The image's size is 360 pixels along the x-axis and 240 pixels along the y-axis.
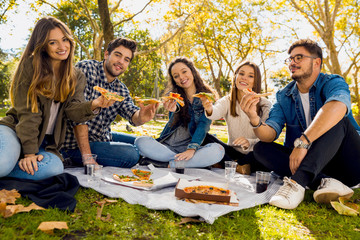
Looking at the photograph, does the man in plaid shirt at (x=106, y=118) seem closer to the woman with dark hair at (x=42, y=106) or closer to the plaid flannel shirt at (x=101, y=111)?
the plaid flannel shirt at (x=101, y=111)

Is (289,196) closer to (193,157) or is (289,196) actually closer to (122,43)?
(193,157)

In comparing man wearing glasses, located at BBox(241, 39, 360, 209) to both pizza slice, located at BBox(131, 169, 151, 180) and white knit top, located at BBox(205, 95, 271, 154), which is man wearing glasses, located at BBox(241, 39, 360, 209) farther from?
pizza slice, located at BBox(131, 169, 151, 180)

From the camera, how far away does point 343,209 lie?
114 inches

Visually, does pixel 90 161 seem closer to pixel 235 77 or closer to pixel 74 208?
pixel 74 208

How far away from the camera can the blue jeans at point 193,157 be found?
4438 millimetres

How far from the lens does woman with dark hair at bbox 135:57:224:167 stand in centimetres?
443

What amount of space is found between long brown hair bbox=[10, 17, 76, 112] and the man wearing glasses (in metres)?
2.20

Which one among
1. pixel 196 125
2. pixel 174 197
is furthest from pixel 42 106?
pixel 196 125

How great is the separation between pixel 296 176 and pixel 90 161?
96.9 inches

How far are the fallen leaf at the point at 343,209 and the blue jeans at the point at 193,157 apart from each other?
6.18 feet

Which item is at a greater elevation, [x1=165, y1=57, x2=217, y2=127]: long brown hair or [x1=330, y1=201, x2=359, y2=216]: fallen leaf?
[x1=165, y1=57, x2=217, y2=127]: long brown hair

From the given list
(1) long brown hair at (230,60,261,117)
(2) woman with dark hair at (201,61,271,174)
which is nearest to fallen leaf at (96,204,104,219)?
(2) woman with dark hair at (201,61,271,174)

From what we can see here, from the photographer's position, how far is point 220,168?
492 centimetres

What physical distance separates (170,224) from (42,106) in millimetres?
2005
